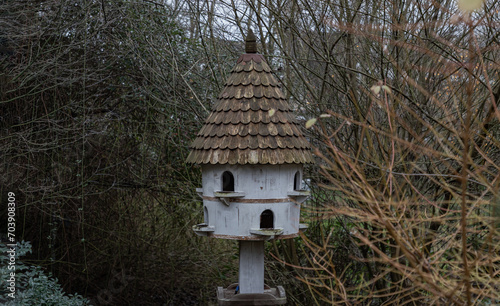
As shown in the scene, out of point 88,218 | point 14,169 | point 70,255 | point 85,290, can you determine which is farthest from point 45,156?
point 85,290

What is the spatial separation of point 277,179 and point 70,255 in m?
2.78

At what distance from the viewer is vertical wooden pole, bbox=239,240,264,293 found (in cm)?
342

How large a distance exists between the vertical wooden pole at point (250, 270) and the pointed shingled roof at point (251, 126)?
25.6 inches

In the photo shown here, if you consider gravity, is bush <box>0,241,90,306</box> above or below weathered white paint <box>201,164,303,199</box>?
below

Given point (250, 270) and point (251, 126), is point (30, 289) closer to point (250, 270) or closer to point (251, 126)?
point (250, 270)

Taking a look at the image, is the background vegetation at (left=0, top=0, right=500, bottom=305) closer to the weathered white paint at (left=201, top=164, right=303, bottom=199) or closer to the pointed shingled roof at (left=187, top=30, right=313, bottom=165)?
the pointed shingled roof at (left=187, top=30, right=313, bottom=165)

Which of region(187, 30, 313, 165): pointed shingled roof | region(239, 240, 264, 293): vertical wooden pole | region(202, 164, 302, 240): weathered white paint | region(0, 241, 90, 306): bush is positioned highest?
region(187, 30, 313, 165): pointed shingled roof

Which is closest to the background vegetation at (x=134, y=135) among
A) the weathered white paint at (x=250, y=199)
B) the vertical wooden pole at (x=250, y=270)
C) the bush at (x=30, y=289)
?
the bush at (x=30, y=289)

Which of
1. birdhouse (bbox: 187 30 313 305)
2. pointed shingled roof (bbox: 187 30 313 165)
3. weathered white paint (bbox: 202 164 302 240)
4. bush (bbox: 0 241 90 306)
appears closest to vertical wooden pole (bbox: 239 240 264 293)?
birdhouse (bbox: 187 30 313 305)

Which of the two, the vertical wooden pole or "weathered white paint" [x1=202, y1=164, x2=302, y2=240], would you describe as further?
the vertical wooden pole

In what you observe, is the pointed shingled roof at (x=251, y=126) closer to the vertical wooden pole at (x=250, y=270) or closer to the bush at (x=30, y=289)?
the vertical wooden pole at (x=250, y=270)

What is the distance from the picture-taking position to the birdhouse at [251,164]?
3.17 meters

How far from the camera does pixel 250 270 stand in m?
3.42

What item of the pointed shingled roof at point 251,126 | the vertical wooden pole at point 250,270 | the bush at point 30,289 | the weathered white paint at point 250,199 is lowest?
the bush at point 30,289
